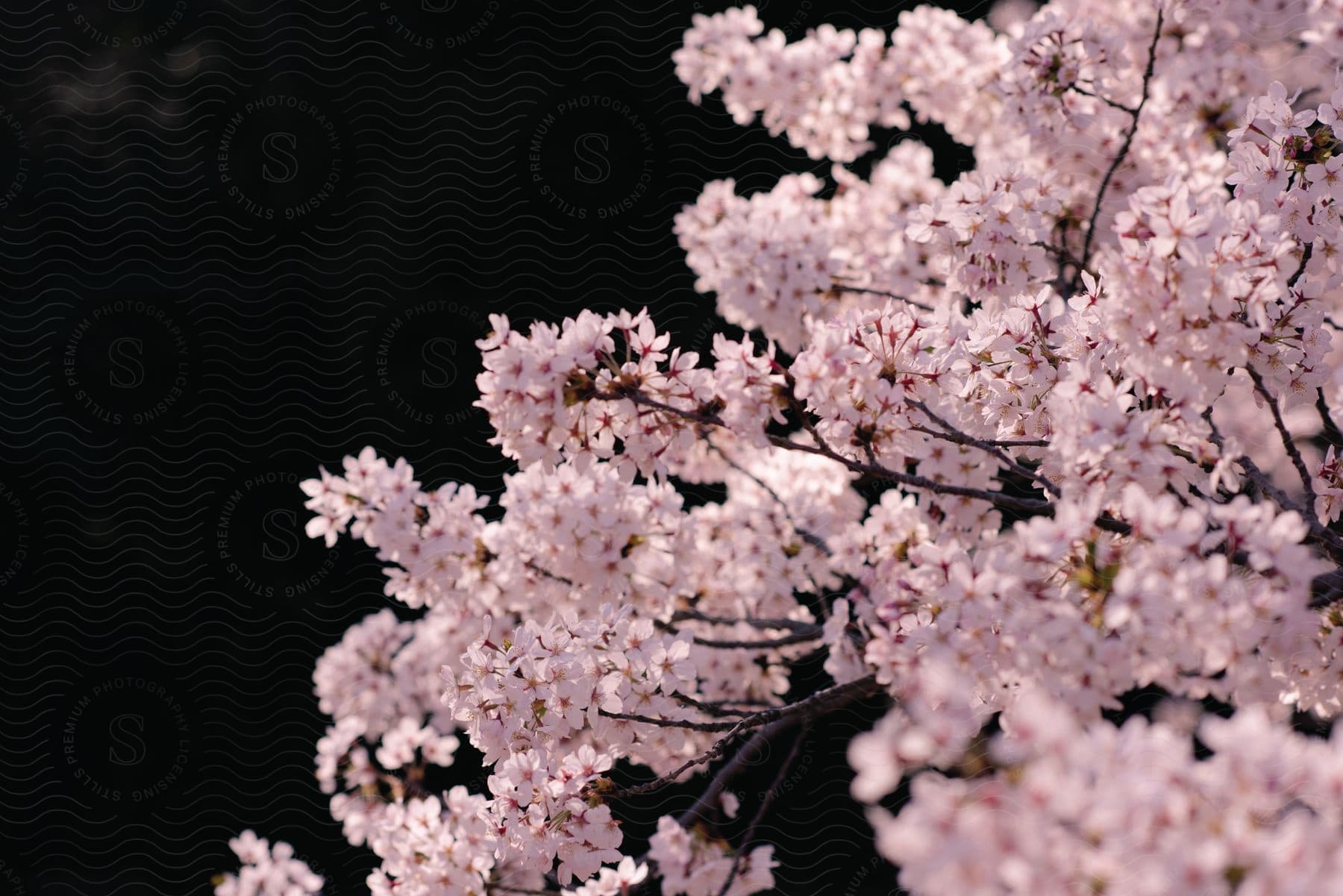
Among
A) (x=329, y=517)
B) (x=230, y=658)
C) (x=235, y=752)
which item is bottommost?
(x=329, y=517)

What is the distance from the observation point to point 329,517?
9.13 ft

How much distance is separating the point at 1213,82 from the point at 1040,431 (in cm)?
215

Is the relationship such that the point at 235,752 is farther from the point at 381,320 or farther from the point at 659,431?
the point at 659,431

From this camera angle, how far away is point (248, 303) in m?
5.69

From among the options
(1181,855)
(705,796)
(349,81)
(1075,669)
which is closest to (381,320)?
(349,81)

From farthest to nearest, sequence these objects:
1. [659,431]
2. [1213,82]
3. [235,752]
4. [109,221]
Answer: [109,221], [235,752], [1213,82], [659,431]

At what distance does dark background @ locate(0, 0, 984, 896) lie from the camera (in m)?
5.22
